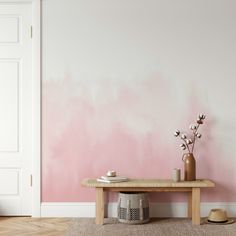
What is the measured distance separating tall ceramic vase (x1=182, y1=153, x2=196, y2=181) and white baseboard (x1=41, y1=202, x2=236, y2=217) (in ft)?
1.23

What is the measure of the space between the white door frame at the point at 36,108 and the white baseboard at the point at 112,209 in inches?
4.4

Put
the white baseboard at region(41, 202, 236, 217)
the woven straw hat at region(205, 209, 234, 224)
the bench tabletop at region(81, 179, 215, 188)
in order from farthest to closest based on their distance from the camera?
the white baseboard at region(41, 202, 236, 217)
the woven straw hat at region(205, 209, 234, 224)
the bench tabletop at region(81, 179, 215, 188)

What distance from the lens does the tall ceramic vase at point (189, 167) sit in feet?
14.8

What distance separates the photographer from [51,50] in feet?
15.7

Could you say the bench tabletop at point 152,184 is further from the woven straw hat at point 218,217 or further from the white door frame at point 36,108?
the white door frame at point 36,108

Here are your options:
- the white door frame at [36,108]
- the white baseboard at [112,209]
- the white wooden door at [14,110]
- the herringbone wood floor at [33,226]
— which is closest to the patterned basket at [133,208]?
the white baseboard at [112,209]

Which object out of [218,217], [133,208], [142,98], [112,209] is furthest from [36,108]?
[218,217]

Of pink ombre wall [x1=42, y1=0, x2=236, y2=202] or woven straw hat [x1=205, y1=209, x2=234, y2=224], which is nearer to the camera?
woven straw hat [x1=205, y1=209, x2=234, y2=224]

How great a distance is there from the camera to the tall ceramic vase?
14.8ft

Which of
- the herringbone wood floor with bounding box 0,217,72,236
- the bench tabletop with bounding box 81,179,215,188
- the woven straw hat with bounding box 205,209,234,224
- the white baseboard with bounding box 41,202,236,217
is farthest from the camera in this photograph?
the white baseboard with bounding box 41,202,236,217

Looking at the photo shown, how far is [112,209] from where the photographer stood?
15.6 ft

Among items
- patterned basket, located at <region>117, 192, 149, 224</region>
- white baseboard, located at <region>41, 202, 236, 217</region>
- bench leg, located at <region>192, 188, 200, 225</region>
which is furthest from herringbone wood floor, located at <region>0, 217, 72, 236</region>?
bench leg, located at <region>192, 188, 200, 225</region>

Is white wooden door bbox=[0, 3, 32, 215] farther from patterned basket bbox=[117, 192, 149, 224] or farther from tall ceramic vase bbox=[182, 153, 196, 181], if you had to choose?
tall ceramic vase bbox=[182, 153, 196, 181]

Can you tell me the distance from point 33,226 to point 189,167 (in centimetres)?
153
